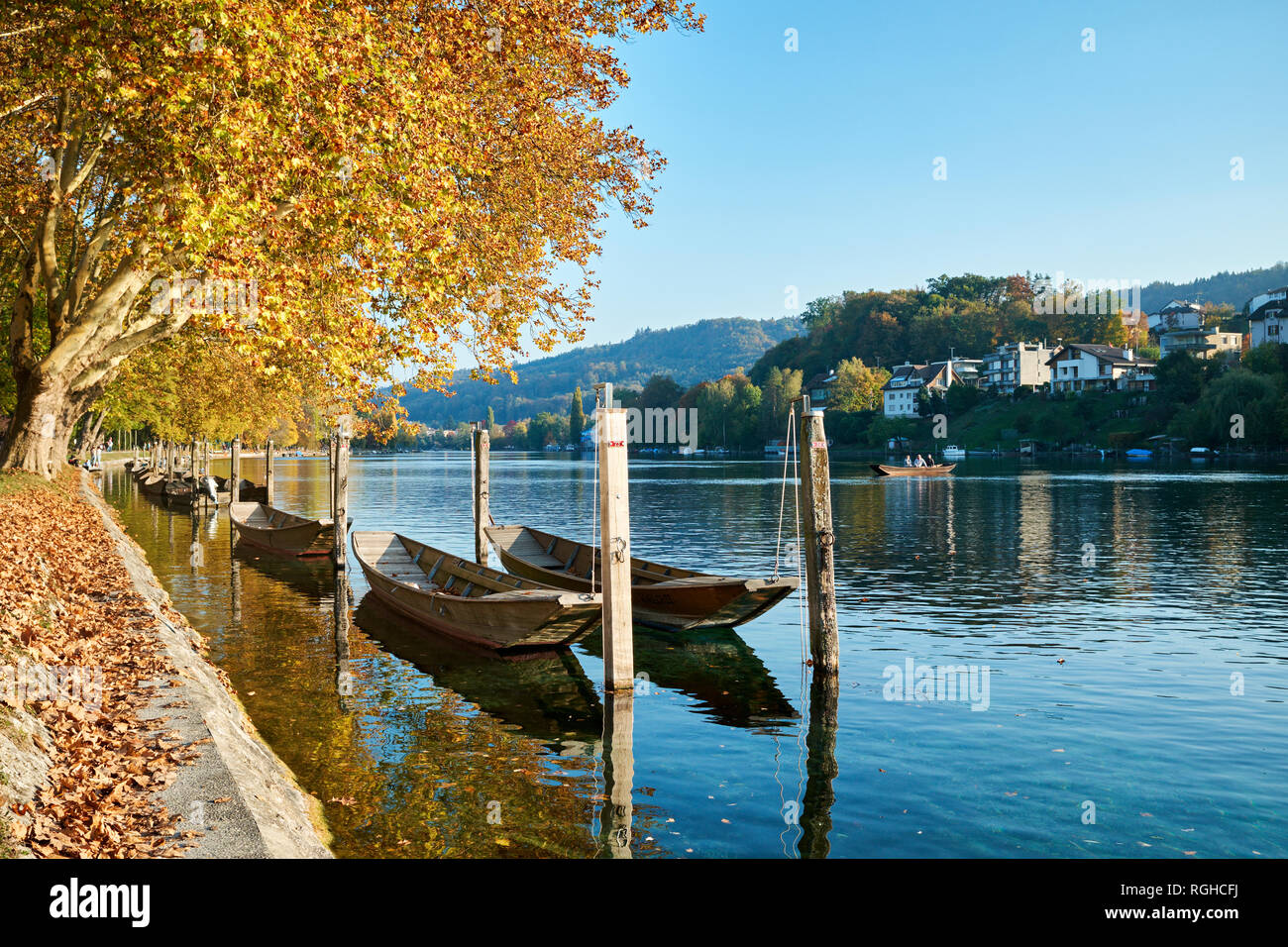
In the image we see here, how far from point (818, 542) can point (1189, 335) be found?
16081 centimetres

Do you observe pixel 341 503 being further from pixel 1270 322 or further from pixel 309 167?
pixel 1270 322

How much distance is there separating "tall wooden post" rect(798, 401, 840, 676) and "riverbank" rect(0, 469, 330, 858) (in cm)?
953

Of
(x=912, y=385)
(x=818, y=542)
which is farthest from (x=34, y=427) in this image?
(x=912, y=385)

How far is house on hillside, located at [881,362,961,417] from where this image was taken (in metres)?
167

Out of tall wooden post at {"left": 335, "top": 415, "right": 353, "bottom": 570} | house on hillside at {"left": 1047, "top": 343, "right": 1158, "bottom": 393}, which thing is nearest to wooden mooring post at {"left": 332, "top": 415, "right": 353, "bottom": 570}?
tall wooden post at {"left": 335, "top": 415, "right": 353, "bottom": 570}

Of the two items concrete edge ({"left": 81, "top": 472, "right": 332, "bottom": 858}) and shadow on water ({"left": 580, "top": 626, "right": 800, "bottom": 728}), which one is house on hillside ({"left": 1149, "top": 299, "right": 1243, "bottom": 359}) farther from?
concrete edge ({"left": 81, "top": 472, "right": 332, "bottom": 858})

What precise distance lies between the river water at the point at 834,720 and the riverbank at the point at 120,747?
158 cm

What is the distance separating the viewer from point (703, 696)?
16.0 meters

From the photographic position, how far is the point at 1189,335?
148750mm

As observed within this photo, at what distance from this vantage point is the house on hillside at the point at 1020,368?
157625mm
